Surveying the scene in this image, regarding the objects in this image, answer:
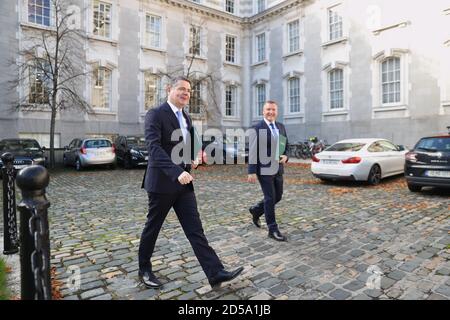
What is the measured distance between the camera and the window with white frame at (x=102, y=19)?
2159 cm

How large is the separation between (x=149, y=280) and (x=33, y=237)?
5.24 ft

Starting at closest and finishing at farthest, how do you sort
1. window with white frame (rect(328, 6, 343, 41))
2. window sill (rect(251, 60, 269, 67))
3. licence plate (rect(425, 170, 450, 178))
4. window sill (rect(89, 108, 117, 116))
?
licence plate (rect(425, 170, 450, 178)) → window sill (rect(89, 108, 117, 116)) → window with white frame (rect(328, 6, 343, 41)) → window sill (rect(251, 60, 269, 67))

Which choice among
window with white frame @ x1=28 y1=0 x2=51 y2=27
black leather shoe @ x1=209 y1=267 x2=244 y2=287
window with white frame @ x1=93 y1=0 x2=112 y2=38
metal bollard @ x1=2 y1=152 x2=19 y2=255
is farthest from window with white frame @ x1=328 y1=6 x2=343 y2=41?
black leather shoe @ x1=209 y1=267 x2=244 y2=287

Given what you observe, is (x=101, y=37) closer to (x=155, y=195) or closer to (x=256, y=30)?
(x=256, y=30)

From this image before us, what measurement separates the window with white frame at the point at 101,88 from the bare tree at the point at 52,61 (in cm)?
98

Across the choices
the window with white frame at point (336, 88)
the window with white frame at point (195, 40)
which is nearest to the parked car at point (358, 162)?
the window with white frame at point (336, 88)

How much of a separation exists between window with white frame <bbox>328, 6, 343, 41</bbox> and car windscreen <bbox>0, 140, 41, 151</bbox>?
62.1 feet

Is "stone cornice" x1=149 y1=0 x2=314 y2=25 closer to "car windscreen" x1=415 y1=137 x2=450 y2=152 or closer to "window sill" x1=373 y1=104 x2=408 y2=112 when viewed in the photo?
"window sill" x1=373 y1=104 x2=408 y2=112

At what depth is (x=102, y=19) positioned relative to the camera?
71.6 ft

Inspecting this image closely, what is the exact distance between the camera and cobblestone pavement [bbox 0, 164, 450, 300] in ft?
10.9

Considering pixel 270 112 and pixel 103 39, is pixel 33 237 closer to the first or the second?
pixel 270 112

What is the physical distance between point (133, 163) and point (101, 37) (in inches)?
377
